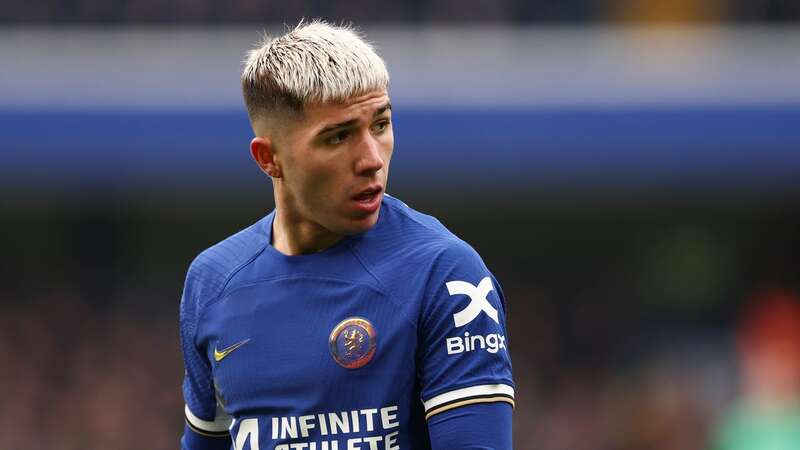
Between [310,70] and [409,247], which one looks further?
[409,247]

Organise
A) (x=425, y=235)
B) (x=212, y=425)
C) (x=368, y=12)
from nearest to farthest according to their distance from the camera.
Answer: (x=425, y=235), (x=212, y=425), (x=368, y=12)

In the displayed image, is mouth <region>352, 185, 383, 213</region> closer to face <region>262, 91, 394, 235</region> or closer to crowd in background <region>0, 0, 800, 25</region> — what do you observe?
face <region>262, 91, 394, 235</region>

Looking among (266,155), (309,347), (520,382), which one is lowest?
(520,382)

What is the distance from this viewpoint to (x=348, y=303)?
2977mm

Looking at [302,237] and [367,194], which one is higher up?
[367,194]

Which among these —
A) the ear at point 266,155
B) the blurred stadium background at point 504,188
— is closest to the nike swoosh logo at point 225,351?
the ear at point 266,155

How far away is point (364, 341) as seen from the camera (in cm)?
293

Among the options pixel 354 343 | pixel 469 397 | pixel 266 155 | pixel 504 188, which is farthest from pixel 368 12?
pixel 469 397

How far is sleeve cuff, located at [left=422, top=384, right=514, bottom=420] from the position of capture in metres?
2.85

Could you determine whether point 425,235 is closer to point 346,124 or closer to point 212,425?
point 346,124

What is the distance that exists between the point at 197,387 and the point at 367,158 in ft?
2.46

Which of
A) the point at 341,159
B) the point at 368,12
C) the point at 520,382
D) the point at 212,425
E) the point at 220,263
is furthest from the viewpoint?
the point at 368,12

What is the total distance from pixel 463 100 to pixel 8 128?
3.43m

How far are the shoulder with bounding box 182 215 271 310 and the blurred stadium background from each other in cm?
665
